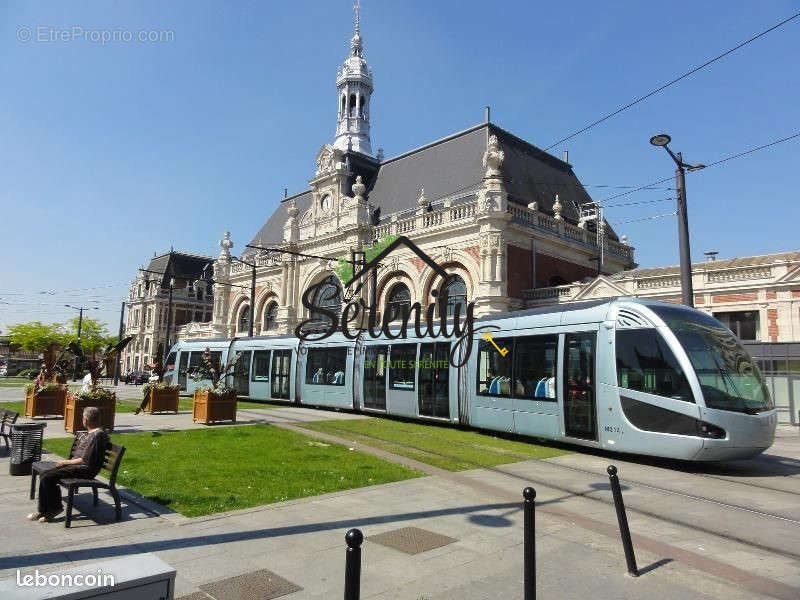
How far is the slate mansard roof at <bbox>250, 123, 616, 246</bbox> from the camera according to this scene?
3447 centimetres

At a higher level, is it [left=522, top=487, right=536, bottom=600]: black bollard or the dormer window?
the dormer window

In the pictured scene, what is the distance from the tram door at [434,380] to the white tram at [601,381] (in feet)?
0.10

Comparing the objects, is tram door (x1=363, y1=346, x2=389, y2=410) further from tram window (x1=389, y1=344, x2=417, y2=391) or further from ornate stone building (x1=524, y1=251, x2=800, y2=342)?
ornate stone building (x1=524, y1=251, x2=800, y2=342)

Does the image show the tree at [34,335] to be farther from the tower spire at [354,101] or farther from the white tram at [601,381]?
the white tram at [601,381]

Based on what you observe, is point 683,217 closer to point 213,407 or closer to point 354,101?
point 213,407

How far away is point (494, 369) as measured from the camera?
14.2 metres

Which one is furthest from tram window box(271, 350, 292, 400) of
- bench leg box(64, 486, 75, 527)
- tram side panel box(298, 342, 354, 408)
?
bench leg box(64, 486, 75, 527)

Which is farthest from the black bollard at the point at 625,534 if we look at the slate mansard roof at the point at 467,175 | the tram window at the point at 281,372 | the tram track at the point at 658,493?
the slate mansard roof at the point at 467,175

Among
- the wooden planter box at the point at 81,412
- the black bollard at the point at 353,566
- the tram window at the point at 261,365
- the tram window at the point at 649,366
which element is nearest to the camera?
the black bollard at the point at 353,566

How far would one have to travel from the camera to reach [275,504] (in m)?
7.04

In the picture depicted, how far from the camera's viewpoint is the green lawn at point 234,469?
24.1ft

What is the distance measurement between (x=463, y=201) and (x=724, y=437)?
24.8 metres

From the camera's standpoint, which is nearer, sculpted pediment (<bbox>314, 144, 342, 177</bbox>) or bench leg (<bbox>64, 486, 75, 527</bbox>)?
bench leg (<bbox>64, 486, 75, 527</bbox>)

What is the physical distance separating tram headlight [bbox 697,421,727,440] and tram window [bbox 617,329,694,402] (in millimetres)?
480
